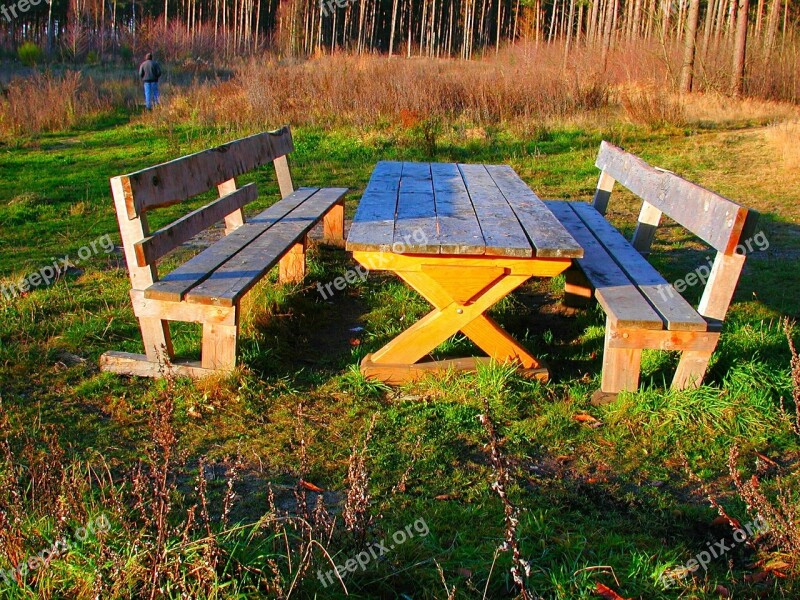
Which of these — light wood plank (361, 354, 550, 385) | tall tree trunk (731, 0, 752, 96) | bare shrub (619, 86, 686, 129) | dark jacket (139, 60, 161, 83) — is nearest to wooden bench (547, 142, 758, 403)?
light wood plank (361, 354, 550, 385)

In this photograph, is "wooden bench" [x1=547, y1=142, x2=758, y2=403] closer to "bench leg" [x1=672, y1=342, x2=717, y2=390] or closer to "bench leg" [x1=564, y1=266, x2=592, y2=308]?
"bench leg" [x1=672, y1=342, x2=717, y2=390]

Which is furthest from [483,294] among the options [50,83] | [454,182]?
[50,83]

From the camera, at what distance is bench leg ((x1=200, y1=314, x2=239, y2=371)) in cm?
368

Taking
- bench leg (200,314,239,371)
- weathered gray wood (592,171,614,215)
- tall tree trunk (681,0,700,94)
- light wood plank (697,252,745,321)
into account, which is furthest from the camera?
tall tree trunk (681,0,700,94)

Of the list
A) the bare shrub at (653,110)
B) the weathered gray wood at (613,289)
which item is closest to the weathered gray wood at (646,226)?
the weathered gray wood at (613,289)

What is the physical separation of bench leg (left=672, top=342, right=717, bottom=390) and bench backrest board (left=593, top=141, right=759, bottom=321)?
0.20 meters

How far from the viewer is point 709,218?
3645 mm

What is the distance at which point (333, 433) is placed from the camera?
3.42 m

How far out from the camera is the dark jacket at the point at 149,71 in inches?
621

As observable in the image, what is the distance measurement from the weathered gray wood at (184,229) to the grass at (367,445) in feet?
2.06

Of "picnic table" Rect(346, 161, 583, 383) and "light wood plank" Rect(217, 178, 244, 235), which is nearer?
"picnic table" Rect(346, 161, 583, 383)

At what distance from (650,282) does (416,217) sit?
138 cm

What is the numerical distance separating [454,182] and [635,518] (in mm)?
3049

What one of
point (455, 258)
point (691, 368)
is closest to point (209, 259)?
point (455, 258)
